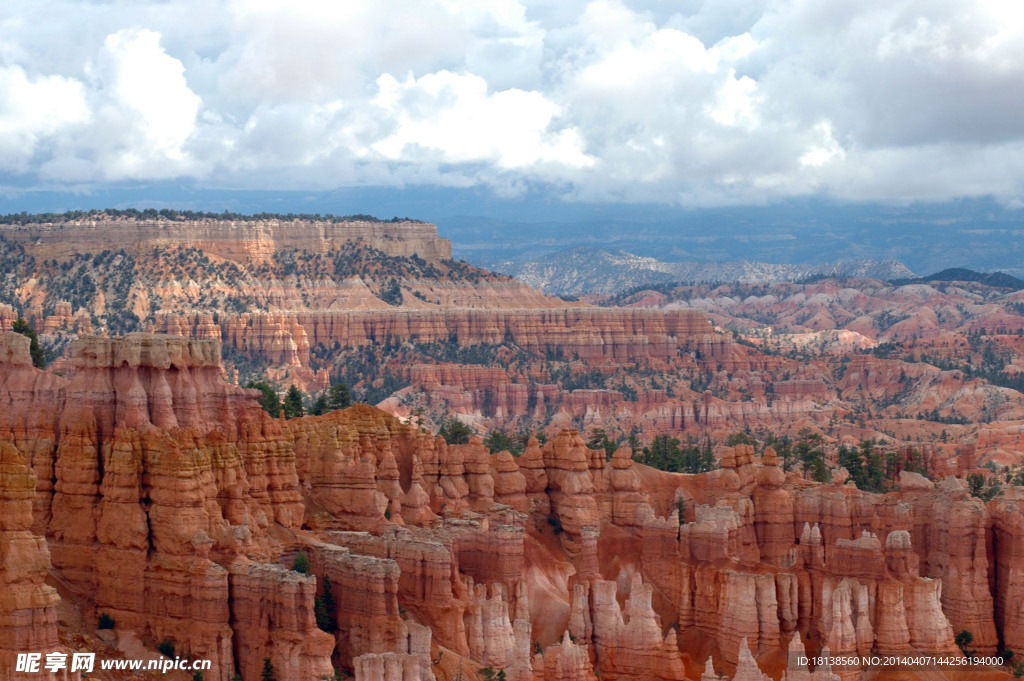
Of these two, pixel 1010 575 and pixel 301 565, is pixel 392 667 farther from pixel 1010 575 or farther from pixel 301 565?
pixel 1010 575

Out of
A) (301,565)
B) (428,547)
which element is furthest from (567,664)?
(301,565)

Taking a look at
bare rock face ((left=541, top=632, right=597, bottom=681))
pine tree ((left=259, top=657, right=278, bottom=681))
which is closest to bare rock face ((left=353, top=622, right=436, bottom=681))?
pine tree ((left=259, top=657, right=278, bottom=681))

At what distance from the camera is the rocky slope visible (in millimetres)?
55812

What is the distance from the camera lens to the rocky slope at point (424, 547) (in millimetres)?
55812

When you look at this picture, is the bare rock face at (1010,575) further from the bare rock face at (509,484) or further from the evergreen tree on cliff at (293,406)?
the evergreen tree on cliff at (293,406)

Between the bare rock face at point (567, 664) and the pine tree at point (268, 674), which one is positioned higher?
the pine tree at point (268, 674)

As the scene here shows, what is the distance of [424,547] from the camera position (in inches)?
2542

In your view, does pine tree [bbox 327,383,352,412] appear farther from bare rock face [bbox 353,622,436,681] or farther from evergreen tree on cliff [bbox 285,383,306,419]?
bare rock face [bbox 353,622,436,681]

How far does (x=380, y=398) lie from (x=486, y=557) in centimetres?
10610

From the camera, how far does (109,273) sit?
196875 mm

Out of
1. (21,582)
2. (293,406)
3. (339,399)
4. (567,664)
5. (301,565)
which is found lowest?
(567,664)

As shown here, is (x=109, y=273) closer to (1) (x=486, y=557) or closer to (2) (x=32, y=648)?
(1) (x=486, y=557)

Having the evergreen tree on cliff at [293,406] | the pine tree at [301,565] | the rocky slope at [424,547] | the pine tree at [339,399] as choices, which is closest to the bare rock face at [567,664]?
the rocky slope at [424,547]

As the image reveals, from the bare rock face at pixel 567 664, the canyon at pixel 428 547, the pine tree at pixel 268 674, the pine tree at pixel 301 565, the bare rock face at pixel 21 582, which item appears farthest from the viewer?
the bare rock face at pixel 567 664
